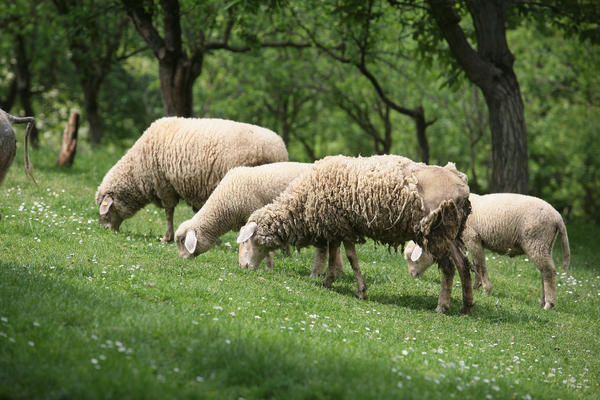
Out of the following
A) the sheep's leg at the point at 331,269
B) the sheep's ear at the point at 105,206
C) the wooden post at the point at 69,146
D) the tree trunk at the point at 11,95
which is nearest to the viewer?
the sheep's leg at the point at 331,269

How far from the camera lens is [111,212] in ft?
37.5

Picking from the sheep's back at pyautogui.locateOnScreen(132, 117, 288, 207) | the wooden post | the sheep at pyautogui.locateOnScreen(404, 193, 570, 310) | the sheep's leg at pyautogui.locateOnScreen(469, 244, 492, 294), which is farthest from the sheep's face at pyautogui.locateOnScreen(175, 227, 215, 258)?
the wooden post

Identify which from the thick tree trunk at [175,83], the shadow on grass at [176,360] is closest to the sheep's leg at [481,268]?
the shadow on grass at [176,360]

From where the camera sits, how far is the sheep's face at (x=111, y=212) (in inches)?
444

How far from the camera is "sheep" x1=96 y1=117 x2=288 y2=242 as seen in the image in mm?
10742

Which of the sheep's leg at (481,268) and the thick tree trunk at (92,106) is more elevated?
the thick tree trunk at (92,106)

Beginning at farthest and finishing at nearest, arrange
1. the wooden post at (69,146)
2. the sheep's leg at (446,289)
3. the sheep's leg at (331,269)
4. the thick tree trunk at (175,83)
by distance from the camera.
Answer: the wooden post at (69,146) → the thick tree trunk at (175,83) → the sheep's leg at (331,269) → the sheep's leg at (446,289)

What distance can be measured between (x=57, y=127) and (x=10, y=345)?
28994mm

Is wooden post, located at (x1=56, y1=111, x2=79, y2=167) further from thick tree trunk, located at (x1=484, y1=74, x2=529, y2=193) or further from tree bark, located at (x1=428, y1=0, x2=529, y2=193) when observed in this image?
thick tree trunk, located at (x1=484, y1=74, x2=529, y2=193)

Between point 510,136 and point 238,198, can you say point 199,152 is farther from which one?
point 510,136

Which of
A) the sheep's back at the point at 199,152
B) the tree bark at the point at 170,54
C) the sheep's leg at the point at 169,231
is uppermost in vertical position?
the tree bark at the point at 170,54

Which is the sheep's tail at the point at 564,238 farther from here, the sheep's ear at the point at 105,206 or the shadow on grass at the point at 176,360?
the sheep's ear at the point at 105,206


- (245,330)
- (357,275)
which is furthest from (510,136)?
(245,330)

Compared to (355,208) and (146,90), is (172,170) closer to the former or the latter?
(355,208)
